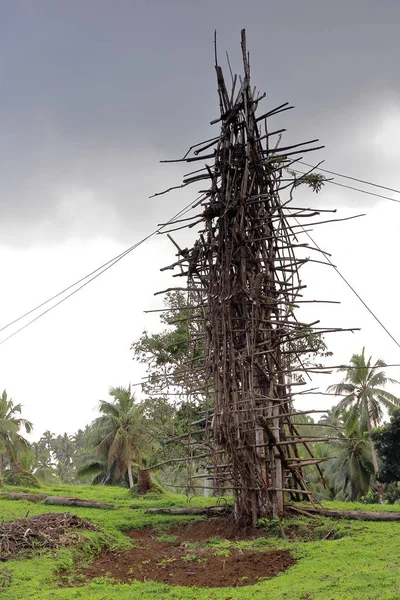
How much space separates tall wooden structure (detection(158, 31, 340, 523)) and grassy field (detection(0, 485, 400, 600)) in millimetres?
1217

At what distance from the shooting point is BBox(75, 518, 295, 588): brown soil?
766cm

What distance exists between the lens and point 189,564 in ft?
28.3

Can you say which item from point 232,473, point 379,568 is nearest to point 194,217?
point 232,473

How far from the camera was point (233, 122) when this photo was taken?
12.3 m

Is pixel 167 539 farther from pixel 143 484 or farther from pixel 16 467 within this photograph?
pixel 16 467

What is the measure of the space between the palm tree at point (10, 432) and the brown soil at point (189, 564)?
21372 mm

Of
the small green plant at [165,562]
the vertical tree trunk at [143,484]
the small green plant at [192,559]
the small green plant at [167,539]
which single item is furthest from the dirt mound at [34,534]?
the vertical tree trunk at [143,484]

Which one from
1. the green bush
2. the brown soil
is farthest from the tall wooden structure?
the green bush

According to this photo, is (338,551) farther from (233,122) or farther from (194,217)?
(233,122)

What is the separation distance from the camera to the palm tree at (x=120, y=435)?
98.5 feet

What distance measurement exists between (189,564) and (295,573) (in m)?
2.00

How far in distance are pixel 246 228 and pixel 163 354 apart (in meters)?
10.1

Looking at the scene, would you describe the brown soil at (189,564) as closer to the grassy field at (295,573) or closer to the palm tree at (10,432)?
the grassy field at (295,573)

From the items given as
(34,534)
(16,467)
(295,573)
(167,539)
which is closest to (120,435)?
(16,467)
